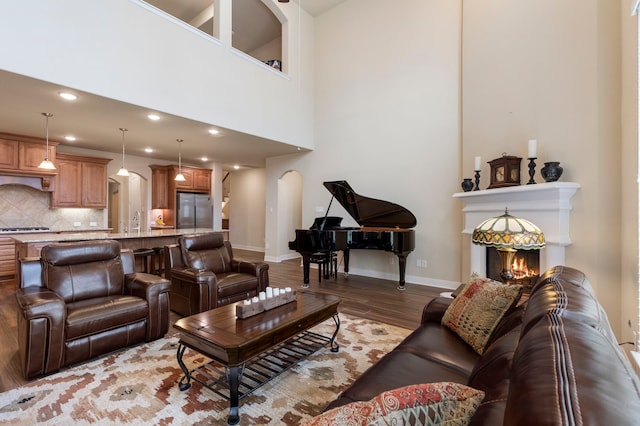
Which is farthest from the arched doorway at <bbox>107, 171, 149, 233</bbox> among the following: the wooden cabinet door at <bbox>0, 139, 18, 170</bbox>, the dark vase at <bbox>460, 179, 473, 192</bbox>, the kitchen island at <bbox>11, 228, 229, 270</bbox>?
the dark vase at <bbox>460, 179, 473, 192</bbox>

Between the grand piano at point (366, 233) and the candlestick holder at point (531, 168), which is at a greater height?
the candlestick holder at point (531, 168)

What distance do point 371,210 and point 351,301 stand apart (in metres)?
1.67

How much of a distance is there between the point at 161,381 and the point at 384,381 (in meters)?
1.73

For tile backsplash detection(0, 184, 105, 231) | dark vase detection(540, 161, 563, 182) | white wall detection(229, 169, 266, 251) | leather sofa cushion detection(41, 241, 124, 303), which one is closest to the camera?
leather sofa cushion detection(41, 241, 124, 303)

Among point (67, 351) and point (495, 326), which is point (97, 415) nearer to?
point (67, 351)

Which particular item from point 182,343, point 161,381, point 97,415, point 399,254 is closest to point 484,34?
point 399,254

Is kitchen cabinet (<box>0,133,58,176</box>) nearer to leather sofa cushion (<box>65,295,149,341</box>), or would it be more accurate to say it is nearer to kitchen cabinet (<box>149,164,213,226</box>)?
kitchen cabinet (<box>149,164,213,226</box>)

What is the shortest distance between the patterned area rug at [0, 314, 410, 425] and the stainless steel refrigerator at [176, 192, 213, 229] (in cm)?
546

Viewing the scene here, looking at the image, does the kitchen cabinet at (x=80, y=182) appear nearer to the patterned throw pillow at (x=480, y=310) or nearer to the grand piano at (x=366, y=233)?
the grand piano at (x=366, y=233)

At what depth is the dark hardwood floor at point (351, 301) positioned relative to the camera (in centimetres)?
251

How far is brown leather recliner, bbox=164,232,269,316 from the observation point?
3.23 meters

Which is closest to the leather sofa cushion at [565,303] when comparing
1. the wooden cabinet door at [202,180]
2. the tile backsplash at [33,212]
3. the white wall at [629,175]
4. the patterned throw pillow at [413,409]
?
the patterned throw pillow at [413,409]

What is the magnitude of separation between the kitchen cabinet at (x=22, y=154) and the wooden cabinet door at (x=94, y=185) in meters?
0.65

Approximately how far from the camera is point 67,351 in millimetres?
2295
